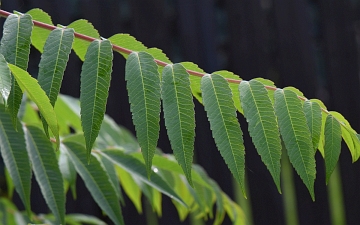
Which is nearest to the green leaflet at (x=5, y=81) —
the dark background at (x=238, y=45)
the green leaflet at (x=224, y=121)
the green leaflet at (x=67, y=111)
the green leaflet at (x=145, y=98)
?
the green leaflet at (x=145, y=98)

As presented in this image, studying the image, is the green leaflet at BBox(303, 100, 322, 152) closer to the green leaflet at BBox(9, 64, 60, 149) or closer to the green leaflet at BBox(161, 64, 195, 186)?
the green leaflet at BBox(161, 64, 195, 186)

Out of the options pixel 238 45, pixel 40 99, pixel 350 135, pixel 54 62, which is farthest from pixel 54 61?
pixel 238 45

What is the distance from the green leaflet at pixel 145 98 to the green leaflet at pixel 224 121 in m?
0.08

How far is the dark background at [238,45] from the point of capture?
3.03m

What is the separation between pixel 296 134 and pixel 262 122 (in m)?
0.05

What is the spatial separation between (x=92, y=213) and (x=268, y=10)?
1.39 m

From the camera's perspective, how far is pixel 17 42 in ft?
2.76

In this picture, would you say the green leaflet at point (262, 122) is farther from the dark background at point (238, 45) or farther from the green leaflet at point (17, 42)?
the dark background at point (238, 45)

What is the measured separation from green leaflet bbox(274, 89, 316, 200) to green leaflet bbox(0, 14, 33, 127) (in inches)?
14.3

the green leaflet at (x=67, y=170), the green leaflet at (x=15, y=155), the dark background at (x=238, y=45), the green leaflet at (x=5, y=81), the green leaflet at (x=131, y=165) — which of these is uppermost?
the green leaflet at (x=5, y=81)

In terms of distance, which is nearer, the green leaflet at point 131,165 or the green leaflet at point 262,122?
the green leaflet at point 262,122

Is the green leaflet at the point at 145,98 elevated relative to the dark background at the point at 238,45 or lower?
elevated

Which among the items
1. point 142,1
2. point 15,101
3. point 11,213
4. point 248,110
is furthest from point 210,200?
point 142,1

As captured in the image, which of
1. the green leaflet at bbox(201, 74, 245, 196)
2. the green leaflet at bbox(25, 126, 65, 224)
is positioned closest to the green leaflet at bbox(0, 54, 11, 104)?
the green leaflet at bbox(201, 74, 245, 196)
